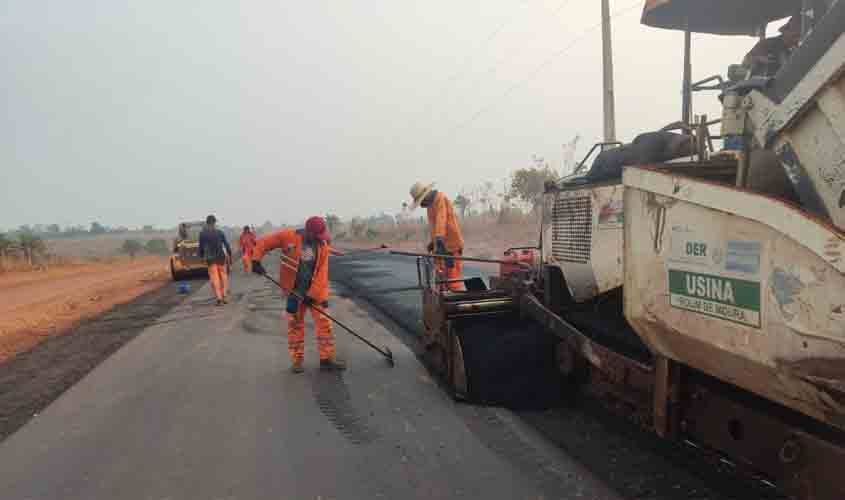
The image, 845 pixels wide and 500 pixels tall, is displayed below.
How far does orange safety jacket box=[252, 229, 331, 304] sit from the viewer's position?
6012 mm

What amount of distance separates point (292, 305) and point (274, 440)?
206 centimetres

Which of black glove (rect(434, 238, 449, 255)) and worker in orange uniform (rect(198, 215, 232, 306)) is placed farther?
worker in orange uniform (rect(198, 215, 232, 306))

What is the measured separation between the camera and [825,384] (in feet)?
6.05

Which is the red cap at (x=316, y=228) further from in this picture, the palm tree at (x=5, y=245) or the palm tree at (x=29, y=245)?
the palm tree at (x=29, y=245)

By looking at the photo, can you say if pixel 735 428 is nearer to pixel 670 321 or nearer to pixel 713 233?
pixel 670 321

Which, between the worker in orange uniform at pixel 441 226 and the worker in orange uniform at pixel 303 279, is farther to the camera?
the worker in orange uniform at pixel 441 226

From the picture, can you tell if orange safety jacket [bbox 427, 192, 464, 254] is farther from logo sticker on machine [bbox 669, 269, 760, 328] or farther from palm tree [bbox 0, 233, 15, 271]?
palm tree [bbox 0, 233, 15, 271]

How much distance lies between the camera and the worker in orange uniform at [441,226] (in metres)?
6.38

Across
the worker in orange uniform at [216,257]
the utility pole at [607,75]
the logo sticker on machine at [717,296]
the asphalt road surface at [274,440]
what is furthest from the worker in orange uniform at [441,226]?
the utility pole at [607,75]

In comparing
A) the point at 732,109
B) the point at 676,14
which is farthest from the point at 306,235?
the point at 732,109

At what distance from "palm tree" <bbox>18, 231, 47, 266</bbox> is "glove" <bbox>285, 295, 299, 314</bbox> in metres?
30.4

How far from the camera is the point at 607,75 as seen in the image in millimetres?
14492

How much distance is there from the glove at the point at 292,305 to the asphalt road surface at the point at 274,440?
0.61 m

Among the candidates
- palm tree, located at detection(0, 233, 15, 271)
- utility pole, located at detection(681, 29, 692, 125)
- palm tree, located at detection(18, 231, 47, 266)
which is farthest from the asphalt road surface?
palm tree, located at detection(18, 231, 47, 266)
